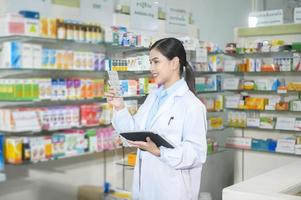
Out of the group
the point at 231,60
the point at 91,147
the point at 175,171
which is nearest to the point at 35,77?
the point at 91,147

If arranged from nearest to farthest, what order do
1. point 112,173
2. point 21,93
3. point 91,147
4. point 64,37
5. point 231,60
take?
point 21,93, point 64,37, point 91,147, point 112,173, point 231,60

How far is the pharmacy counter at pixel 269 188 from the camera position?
2305mm

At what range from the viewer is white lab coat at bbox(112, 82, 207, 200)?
7.67ft

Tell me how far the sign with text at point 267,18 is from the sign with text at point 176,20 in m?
0.99

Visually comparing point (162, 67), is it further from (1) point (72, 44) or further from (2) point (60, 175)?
(2) point (60, 175)

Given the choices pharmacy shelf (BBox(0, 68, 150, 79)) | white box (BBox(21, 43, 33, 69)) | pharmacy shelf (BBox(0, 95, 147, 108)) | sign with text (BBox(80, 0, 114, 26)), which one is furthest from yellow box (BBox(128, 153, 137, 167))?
white box (BBox(21, 43, 33, 69))

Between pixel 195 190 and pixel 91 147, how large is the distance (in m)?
1.60

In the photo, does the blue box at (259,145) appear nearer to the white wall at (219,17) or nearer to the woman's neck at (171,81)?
the white wall at (219,17)

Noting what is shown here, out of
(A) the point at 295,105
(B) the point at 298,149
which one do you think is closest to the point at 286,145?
(B) the point at 298,149

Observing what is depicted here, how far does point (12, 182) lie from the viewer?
11.7 ft

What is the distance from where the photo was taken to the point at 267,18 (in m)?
5.59

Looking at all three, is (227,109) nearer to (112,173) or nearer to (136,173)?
(112,173)

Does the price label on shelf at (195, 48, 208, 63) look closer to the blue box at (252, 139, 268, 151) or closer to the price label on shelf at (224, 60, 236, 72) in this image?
the price label on shelf at (224, 60, 236, 72)

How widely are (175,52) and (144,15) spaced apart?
2.23 metres
